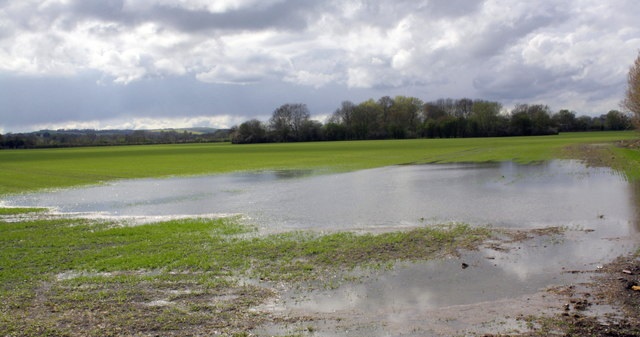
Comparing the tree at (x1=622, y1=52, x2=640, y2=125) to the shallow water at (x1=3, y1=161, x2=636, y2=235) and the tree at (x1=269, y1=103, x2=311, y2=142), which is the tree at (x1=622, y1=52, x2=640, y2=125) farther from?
the tree at (x1=269, y1=103, x2=311, y2=142)

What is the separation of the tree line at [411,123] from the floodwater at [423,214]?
415 ft

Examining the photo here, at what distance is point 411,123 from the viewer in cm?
18712

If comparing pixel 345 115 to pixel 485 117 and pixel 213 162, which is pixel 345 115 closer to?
pixel 485 117

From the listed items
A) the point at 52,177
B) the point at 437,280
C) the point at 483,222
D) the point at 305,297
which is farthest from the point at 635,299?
the point at 52,177

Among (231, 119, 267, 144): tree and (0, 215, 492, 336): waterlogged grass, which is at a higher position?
(231, 119, 267, 144): tree

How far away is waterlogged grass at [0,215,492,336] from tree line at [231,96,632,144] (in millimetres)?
151883

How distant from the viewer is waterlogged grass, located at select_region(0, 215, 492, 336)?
360 inches

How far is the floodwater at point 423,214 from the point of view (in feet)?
32.0

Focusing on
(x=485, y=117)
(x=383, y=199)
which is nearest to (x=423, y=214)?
(x=383, y=199)

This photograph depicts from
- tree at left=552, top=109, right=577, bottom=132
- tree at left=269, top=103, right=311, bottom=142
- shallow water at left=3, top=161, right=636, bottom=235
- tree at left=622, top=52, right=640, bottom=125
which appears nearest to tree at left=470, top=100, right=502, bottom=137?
tree at left=552, top=109, right=577, bottom=132

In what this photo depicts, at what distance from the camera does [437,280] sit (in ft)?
37.4

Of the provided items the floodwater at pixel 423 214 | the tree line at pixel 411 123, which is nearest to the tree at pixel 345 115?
the tree line at pixel 411 123

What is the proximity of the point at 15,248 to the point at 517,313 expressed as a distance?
1444 centimetres

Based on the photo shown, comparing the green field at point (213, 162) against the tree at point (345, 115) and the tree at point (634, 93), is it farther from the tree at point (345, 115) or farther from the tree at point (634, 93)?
the tree at point (345, 115)
